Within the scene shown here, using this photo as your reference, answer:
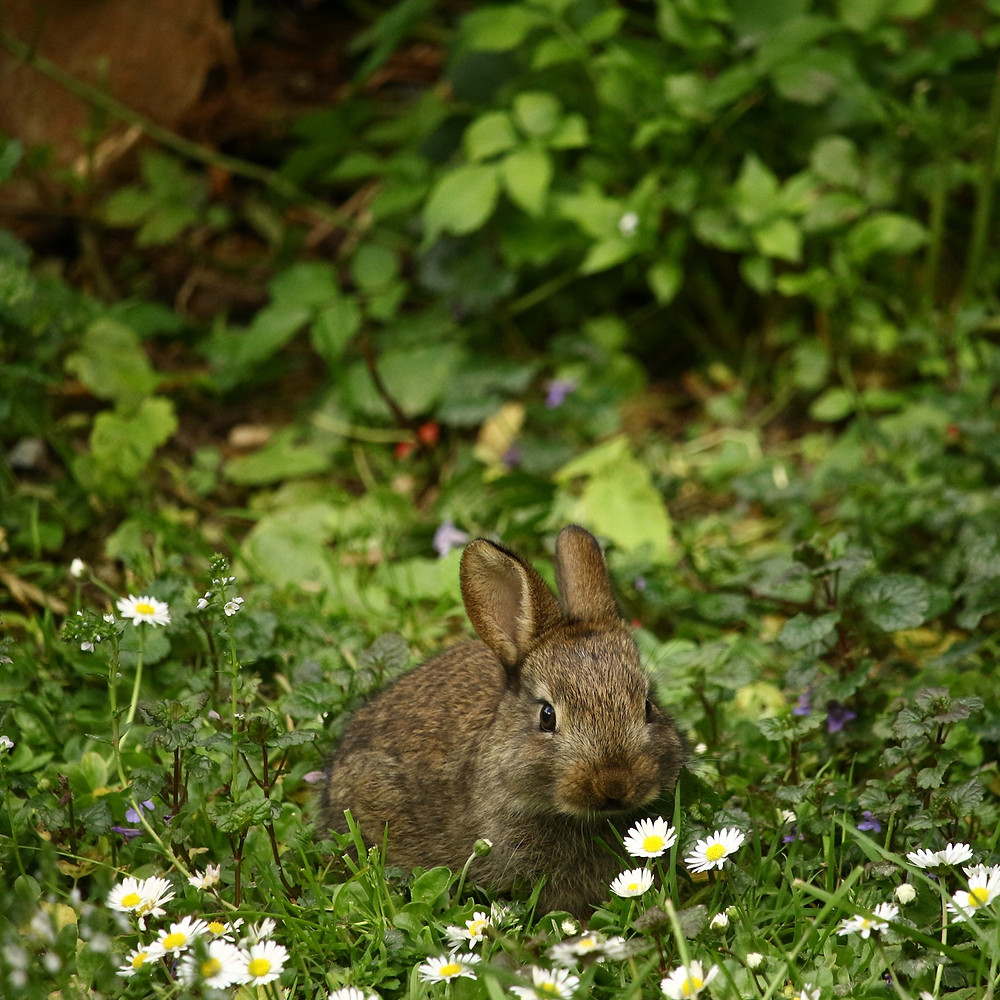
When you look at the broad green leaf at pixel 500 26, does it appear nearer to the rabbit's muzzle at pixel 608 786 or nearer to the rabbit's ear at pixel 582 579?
the rabbit's ear at pixel 582 579

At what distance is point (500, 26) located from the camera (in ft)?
19.0

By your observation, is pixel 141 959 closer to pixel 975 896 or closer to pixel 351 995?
pixel 351 995

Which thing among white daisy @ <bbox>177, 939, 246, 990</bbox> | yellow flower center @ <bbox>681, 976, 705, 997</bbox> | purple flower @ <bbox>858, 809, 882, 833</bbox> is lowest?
purple flower @ <bbox>858, 809, 882, 833</bbox>

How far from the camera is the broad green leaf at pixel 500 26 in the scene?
5.76 meters

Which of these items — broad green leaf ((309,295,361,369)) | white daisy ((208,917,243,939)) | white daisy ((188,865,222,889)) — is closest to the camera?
white daisy ((208,917,243,939))

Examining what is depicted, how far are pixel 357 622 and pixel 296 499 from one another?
4.25 ft

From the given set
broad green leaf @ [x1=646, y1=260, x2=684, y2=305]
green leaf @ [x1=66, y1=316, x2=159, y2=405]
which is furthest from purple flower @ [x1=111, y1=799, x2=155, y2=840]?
broad green leaf @ [x1=646, y1=260, x2=684, y2=305]

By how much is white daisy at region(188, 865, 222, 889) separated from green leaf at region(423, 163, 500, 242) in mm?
3243

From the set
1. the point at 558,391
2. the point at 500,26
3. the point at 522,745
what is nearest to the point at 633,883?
the point at 522,745

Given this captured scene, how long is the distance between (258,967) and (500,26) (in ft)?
14.1

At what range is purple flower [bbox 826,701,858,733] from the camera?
12.9ft

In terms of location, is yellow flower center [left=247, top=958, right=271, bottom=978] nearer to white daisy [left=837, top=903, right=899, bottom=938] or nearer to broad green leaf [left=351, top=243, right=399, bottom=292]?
white daisy [left=837, top=903, right=899, bottom=938]

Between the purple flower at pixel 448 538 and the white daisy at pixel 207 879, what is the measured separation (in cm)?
198

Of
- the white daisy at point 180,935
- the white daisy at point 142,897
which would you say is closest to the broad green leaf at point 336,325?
the white daisy at point 142,897
